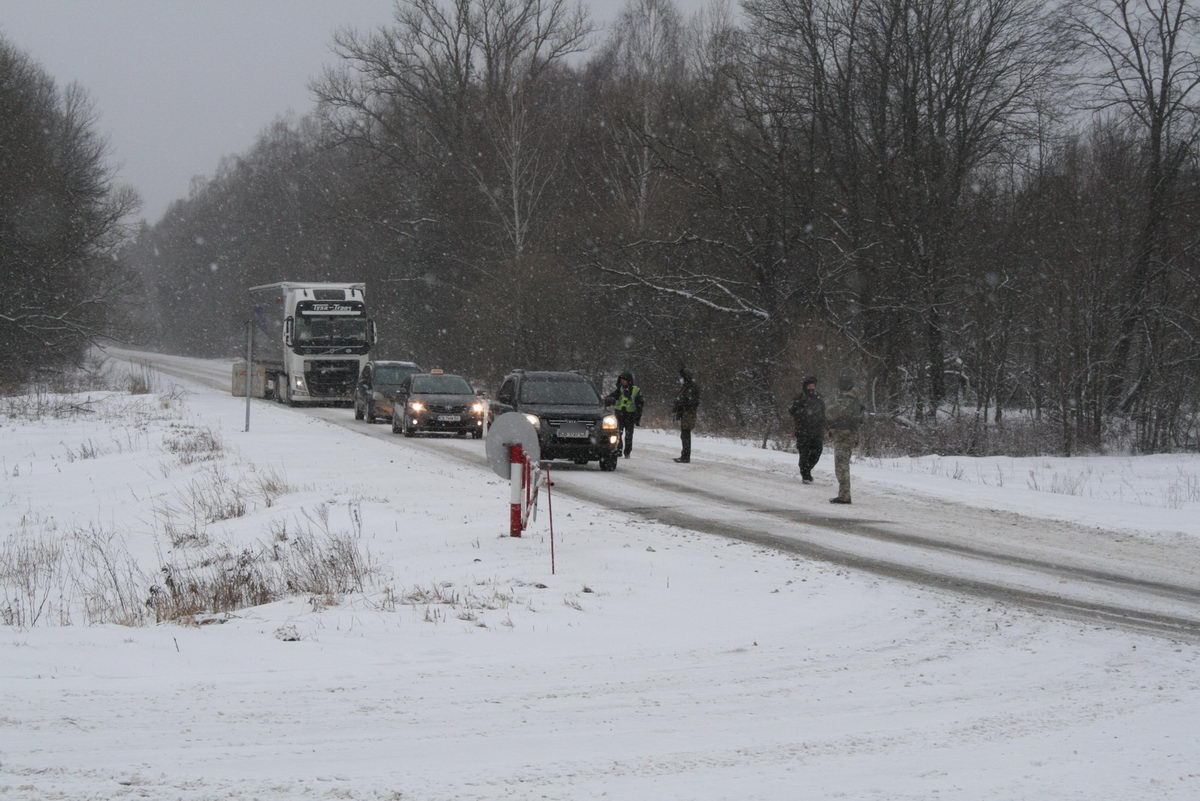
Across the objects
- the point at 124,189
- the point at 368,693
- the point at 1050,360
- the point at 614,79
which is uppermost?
the point at 614,79

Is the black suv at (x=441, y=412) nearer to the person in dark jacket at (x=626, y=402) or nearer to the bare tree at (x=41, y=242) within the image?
the person in dark jacket at (x=626, y=402)

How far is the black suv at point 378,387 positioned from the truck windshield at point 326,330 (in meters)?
5.11

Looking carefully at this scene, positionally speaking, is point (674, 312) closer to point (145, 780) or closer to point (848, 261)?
point (848, 261)

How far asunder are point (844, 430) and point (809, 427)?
255cm

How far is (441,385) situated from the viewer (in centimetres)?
2894

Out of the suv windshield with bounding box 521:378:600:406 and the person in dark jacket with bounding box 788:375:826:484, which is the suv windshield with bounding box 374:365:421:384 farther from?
the person in dark jacket with bounding box 788:375:826:484

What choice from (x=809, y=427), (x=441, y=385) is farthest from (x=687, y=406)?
(x=441, y=385)

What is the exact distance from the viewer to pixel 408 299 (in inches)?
2341

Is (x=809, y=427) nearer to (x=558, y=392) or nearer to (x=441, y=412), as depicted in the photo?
(x=558, y=392)

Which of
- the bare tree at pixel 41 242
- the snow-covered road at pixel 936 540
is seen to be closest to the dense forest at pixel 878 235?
the bare tree at pixel 41 242

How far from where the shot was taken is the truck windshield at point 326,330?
3953 centimetres

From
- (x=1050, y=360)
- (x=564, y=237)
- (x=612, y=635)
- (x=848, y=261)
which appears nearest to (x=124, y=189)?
(x=564, y=237)

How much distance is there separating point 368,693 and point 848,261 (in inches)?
1190

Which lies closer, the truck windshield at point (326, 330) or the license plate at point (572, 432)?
the license plate at point (572, 432)
